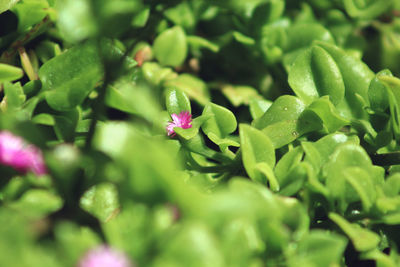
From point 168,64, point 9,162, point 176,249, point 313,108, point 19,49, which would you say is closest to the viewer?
point 176,249

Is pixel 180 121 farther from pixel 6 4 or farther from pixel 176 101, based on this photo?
pixel 6 4

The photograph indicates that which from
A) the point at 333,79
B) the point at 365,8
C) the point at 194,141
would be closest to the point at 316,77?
the point at 333,79

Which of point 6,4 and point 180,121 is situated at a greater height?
point 6,4

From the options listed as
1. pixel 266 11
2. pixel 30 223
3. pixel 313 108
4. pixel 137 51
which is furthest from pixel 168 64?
pixel 30 223

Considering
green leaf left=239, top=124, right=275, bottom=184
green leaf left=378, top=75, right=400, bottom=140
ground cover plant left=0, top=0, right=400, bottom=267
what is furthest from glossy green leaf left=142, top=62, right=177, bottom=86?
green leaf left=378, top=75, right=400, bottom=140

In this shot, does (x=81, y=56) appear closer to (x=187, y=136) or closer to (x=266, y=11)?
(x=187, y=136)

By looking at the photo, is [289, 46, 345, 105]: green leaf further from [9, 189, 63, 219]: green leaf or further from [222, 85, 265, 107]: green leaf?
[9, 189, 63, 219]: green leaf
